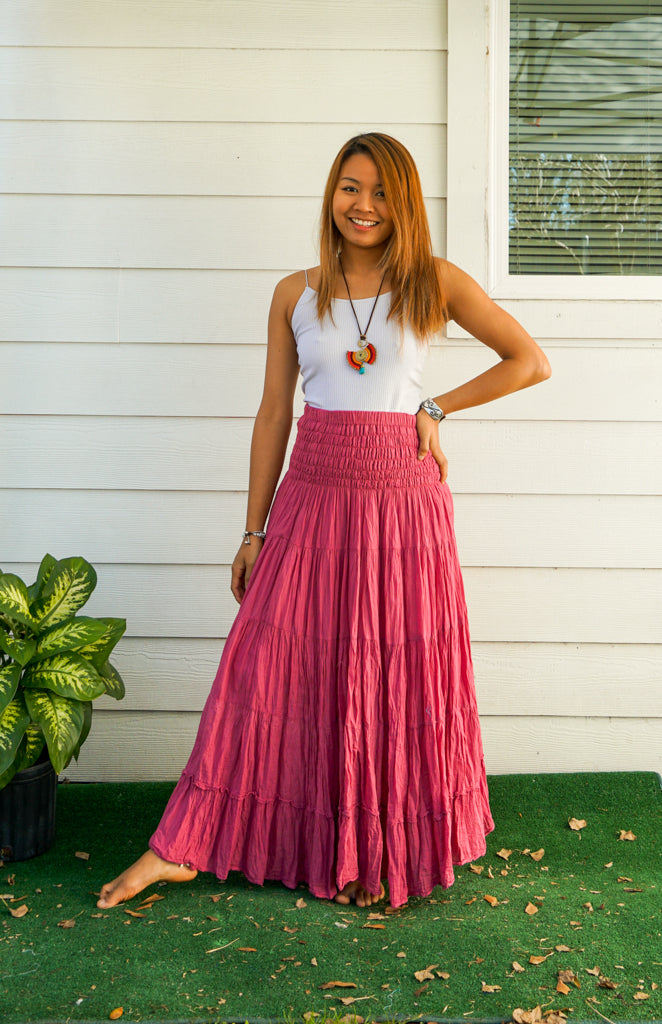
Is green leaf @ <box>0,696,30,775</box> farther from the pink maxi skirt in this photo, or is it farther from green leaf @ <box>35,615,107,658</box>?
the pink maxi skirt

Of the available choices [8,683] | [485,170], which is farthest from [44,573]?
[485,170]

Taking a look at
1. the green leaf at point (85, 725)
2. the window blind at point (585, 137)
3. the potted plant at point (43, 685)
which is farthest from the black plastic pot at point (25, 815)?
the window blind at point (585, 137)

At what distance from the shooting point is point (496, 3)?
263 centimetres

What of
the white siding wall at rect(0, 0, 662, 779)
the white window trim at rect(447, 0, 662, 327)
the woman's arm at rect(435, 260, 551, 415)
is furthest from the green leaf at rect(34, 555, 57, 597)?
the white window trim at rect(447, 0, 662, 327)

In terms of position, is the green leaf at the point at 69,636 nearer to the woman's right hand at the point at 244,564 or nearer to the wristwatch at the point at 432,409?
the woman's right hand at the point at 244,564

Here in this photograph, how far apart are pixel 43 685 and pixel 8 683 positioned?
0.08 m

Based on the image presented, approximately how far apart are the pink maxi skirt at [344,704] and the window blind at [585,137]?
106cm

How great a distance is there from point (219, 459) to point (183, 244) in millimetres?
653

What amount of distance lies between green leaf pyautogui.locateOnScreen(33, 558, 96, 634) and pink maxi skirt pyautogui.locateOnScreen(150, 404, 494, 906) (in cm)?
46

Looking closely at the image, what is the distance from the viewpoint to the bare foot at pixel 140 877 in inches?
79.2

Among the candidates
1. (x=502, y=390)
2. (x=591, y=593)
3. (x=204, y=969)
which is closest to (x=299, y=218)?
(x=502, y=390)

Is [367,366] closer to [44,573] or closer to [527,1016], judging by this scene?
[44,573]

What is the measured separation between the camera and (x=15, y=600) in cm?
220

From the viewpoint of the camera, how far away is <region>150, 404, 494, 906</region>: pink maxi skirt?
201 centimetres
